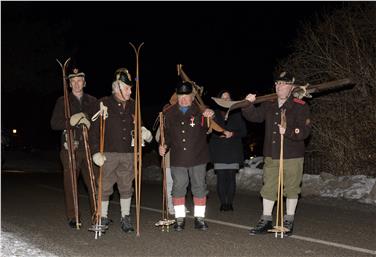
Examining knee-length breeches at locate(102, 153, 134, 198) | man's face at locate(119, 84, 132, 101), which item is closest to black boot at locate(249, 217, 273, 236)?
knee-length breeches at locate(102, 153, 134, 198)

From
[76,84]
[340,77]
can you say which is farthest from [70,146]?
[340,77]

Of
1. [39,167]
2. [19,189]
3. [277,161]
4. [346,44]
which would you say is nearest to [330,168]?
[346,44]

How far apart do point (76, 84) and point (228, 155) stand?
9.85 feet

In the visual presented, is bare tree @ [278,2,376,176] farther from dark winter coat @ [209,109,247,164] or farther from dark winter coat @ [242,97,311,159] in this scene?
dark winter coat @ [242,97,311,159]

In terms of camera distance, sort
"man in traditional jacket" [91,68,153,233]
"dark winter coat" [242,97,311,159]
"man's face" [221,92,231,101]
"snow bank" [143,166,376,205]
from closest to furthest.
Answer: "dark winter coat" [242,97,311,159] → "man in traditional jacket" [91,68,153,233] → "man's face" [221,92,231,101] → "snow bank" [143,166,376,205]

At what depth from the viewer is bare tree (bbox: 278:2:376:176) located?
41.4 feet

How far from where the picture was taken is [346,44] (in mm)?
13125

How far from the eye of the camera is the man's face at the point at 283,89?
24.9 ft

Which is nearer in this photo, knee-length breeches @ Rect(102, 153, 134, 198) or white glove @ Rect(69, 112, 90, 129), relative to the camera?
knee-length breeches @ Rect(102, 153, 134, 198)

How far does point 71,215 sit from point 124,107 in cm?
183

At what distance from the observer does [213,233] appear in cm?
781

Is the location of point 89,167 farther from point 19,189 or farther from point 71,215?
point 19,189

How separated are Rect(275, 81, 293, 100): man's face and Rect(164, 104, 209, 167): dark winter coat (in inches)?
44.6

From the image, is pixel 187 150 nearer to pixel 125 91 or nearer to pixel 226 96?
pixel 125 91
